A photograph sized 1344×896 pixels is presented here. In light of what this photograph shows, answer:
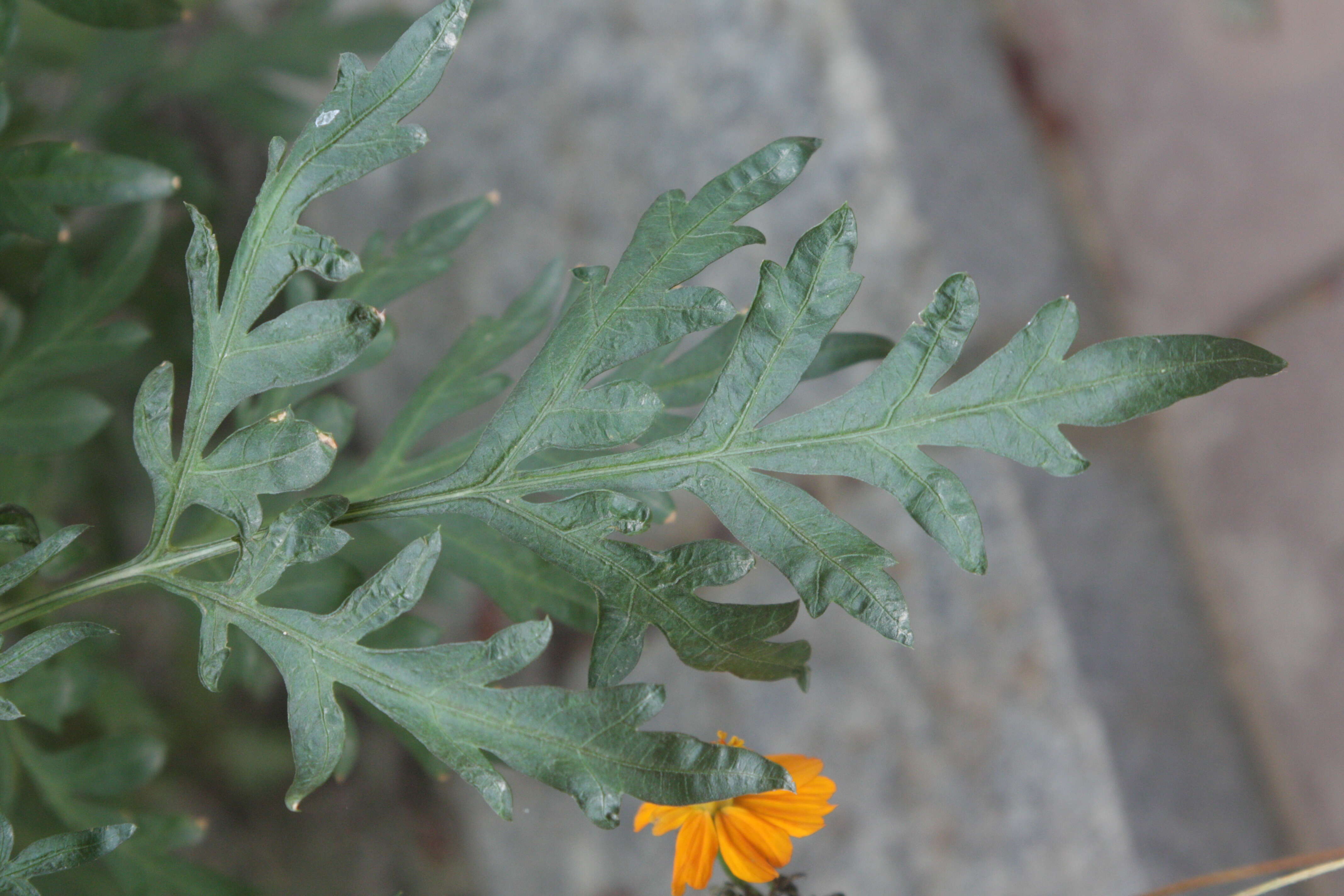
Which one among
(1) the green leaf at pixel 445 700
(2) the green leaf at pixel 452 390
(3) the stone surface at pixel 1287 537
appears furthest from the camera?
(3) the stone surface at pixel 1287 537

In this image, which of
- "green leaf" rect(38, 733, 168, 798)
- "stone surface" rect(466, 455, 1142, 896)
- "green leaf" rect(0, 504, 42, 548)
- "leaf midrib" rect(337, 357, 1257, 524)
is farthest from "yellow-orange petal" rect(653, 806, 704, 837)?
"stone surface" rect(466, 455, 1142, 896)

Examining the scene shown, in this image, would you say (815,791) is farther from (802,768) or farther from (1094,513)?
(1094,513)

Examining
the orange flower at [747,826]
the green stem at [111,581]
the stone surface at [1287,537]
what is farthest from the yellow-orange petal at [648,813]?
the stone surface at [1287,537]

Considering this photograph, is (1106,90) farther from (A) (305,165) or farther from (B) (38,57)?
(B) (38,57)

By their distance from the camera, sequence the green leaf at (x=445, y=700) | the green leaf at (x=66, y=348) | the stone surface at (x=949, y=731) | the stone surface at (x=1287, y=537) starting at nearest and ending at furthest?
1. the green leaf at (x=445, y=700)
2. the green leaf at (x=66, y=348)
3. the stone surface at (x=949, y=731)
4. the stone surface at (x=1287, y=537)

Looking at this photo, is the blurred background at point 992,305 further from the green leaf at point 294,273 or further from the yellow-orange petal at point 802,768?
the yellow-orange petal at point 802,768

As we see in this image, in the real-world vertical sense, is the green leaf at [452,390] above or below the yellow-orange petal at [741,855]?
above

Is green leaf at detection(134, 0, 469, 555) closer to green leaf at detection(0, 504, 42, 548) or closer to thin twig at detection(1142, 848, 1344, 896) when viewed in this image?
green leaf at detection(0, 504, 42, 548)

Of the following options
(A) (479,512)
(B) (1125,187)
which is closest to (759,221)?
(B) (1125,187)
